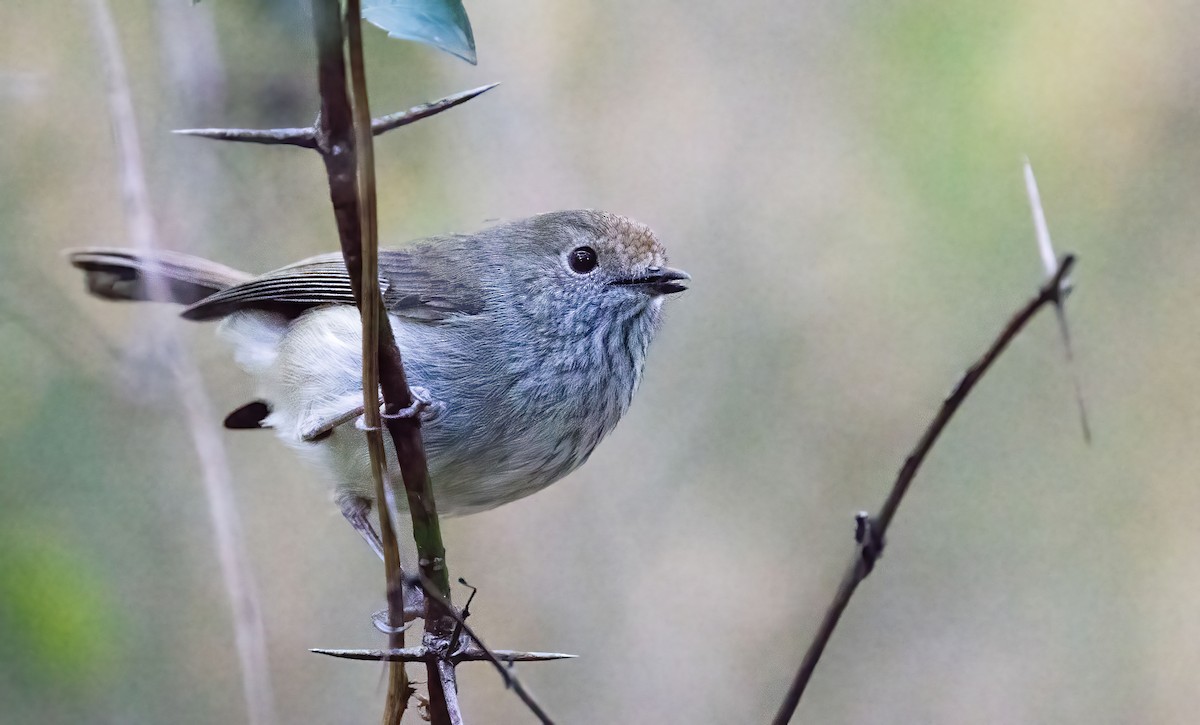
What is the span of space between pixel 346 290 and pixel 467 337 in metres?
0.39

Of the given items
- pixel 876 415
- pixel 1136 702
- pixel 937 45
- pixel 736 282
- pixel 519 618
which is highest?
pixel 937 45

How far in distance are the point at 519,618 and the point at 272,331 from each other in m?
1.46

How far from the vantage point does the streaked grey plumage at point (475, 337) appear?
2438 mm

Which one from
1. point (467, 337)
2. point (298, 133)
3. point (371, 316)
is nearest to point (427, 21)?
point (298, 133)

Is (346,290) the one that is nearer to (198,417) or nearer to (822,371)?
(198,417)

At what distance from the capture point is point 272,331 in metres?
3.13

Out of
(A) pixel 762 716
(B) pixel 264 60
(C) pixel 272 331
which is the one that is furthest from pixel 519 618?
(B) pixel 264 60

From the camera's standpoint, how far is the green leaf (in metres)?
1.22

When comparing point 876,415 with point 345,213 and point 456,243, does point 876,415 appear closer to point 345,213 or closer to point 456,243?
point 456,243

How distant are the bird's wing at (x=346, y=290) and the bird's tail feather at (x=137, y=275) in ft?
0.54

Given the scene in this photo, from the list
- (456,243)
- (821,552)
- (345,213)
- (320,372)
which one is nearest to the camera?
(345,213)

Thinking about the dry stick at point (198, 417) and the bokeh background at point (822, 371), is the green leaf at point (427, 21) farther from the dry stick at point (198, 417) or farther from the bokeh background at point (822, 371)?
the bokeh background at point (822, 371)

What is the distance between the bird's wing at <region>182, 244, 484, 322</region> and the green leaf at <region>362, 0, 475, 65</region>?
1411 millimetres

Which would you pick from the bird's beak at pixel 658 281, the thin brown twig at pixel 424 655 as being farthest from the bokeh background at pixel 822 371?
the thin brown twig at pixel 424 655
